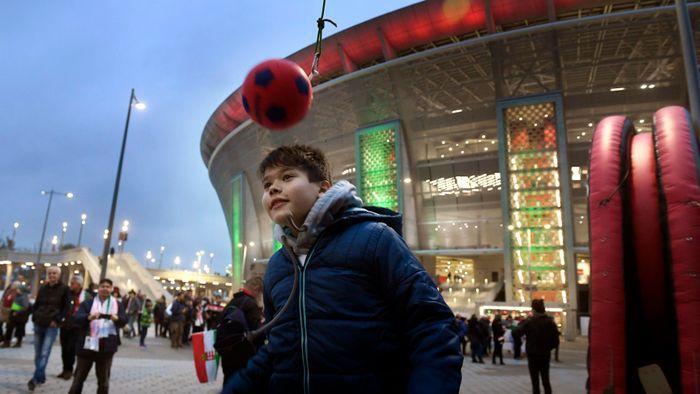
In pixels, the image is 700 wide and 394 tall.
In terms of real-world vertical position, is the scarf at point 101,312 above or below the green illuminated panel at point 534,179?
below

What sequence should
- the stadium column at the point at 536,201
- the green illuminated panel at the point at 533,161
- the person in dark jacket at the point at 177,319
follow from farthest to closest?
the green illuminated panel at the point at 533,161 → the stadium column at the point at 536,201 → the person in dark jacket at the point at 177,319

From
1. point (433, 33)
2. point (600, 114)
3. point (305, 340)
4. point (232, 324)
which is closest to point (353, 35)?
point (433, 33)

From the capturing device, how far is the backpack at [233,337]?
3434 millimetres

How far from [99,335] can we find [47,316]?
8.03 ft

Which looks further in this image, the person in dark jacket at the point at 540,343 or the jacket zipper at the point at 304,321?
the person in dark jacket at the point at 540,343

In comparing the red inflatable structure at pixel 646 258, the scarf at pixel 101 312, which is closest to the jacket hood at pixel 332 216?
the red inflatable structure at pixel 646 258

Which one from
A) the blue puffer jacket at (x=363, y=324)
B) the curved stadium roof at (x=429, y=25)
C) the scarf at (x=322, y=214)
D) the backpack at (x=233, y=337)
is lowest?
the backpack at (x=233, y=337)

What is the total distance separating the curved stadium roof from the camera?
2641cm

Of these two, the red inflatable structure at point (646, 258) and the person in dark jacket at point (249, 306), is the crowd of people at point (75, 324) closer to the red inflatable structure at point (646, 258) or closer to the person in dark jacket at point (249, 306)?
the person in dark jacket at point (249, 306)

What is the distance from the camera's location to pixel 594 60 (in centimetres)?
2744

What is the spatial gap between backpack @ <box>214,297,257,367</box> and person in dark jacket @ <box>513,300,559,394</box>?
195 inches

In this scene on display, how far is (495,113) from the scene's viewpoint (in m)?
30.8

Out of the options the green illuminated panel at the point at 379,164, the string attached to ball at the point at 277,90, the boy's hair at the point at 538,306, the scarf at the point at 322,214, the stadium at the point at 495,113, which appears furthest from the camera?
the green illuminated panel at the point at 379,164

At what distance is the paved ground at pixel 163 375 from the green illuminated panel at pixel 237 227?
96.4 feet
